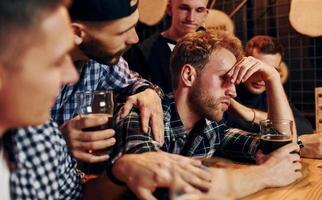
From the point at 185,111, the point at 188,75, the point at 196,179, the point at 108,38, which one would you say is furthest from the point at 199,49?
the point at 196,179

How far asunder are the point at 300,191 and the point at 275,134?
0.28m

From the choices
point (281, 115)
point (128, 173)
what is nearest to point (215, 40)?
point (281, 115)

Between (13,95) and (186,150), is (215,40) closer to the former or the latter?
(186,150)

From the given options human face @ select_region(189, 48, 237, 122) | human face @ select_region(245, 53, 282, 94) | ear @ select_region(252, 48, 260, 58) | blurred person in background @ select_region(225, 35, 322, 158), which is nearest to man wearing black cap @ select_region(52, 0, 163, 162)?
human face @ select_region(189, 48, 237, 122)

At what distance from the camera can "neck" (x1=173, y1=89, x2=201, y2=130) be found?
172 centimetres

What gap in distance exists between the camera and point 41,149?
1.05 metres

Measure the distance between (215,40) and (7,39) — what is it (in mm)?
1118

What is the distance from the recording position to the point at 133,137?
1.28 metres

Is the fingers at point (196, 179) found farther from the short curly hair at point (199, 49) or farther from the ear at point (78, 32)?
the short curly hair at point (199, 49)

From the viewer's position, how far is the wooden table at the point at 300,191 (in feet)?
4.00

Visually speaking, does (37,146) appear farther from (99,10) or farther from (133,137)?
(99,10)

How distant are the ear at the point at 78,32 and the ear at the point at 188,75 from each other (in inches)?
19.3

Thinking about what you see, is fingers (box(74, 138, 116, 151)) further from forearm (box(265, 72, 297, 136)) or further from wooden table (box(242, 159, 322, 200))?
forearm (box(265, 72, 297, 136))

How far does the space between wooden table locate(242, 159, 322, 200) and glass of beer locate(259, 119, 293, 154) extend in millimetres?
137
